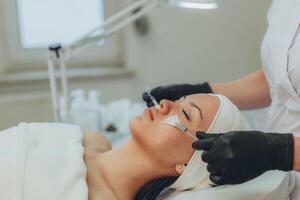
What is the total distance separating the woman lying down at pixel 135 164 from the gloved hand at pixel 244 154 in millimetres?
210

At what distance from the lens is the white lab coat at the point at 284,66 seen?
121cm

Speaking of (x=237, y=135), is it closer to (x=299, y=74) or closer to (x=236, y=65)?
(x=299, y=74)

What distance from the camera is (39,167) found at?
43.8 inches

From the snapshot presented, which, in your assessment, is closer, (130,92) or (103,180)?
(103,180)

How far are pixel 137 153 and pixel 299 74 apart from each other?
1.69ft

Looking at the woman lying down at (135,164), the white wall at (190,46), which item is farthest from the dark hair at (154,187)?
the white wall at (190,46)

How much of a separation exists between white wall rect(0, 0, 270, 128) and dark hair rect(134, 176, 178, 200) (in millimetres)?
1218

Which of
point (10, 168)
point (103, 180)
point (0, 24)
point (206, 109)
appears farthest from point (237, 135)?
point (0, 24)

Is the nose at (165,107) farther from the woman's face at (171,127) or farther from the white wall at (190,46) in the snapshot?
the white wall at (190,46)

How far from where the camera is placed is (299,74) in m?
1.17

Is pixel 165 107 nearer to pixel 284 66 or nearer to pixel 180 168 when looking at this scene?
pixel 180 168

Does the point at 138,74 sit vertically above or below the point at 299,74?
below

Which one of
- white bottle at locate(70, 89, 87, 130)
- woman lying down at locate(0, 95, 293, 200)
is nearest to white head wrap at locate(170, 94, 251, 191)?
woman lying down at locate(0, 95, 293, 200)

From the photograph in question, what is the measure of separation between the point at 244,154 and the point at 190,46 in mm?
1592
